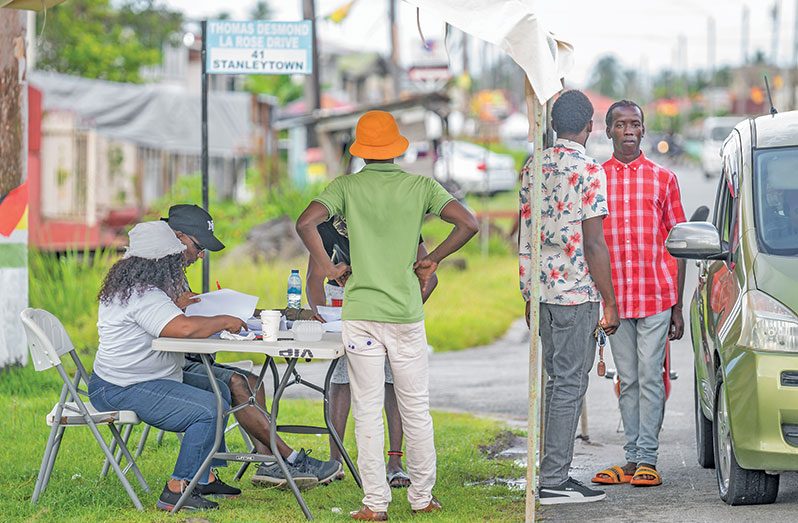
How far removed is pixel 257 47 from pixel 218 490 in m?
3.60

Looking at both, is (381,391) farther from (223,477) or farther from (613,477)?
(613,477)

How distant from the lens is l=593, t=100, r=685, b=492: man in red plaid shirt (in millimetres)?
7488

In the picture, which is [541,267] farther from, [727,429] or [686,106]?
[686,106]

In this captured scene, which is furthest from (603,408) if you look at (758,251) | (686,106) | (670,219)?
(686,106)

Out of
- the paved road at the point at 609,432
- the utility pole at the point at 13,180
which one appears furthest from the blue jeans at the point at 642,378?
the utility pole at the point at 13,180

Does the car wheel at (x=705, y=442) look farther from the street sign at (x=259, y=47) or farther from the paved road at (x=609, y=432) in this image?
the street sign at (x=259, y=47)

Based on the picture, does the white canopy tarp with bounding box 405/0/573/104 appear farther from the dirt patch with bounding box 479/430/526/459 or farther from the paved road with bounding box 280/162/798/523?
the dirt patch with bounding box 479/430/526/459

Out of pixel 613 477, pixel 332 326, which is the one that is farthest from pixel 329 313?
pixel 613 477

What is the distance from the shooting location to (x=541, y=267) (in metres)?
7.04

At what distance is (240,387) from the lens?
7285 millimetres

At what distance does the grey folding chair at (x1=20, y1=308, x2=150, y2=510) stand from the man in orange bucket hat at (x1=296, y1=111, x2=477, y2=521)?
3.78 feet

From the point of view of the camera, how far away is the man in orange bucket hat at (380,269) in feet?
21.4

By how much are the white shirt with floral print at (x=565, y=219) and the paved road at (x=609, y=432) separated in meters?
1.07

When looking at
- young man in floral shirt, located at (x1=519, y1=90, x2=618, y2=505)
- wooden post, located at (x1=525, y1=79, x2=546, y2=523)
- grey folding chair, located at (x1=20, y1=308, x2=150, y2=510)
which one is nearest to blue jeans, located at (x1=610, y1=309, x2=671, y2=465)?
young man in floral shirt, located at (x1=519, y1=90, x2=618, y2=505)
